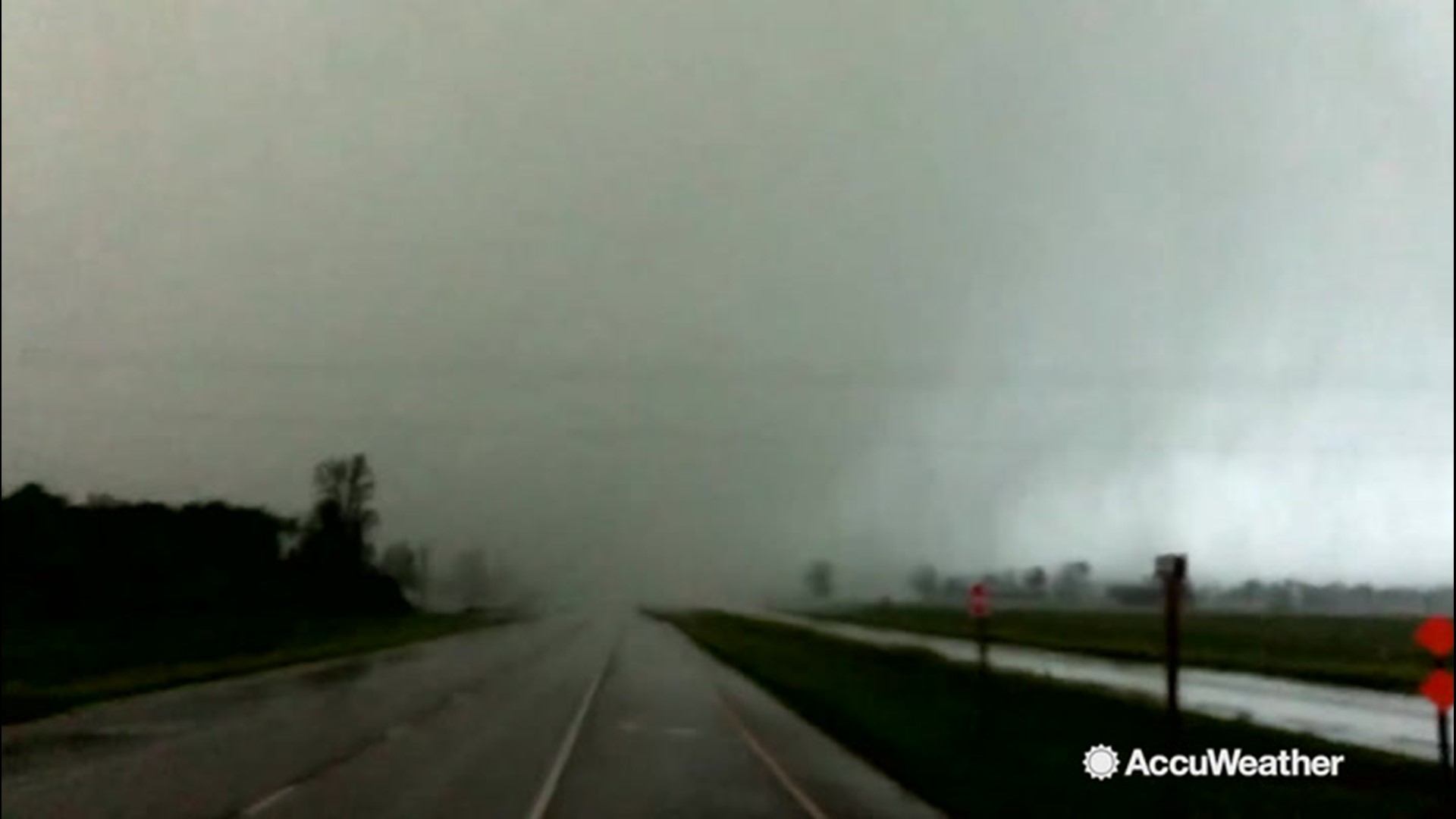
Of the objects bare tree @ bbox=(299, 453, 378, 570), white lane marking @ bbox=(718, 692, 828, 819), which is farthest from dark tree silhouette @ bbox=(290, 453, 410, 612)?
white lane marking @ bbox=(718, 692, 828, 819)

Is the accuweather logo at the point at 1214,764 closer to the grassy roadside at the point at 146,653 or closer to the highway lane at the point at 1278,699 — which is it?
the highway lane at the point at 1278,699

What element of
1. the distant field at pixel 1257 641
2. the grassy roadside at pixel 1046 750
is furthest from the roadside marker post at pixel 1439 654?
the distant field at pixel 1257 641

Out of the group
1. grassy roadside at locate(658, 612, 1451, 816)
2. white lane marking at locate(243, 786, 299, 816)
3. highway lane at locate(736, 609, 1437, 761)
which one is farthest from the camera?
highway lane at locate(736, 609, 1437, 761)

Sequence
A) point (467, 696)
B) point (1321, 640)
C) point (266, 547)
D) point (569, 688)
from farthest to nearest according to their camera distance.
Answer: point (266, 547) → point (1321, 640) → point (569, 688) → point (467, 696)

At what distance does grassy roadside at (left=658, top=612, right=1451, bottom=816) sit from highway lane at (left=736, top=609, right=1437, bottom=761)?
151 centimetres

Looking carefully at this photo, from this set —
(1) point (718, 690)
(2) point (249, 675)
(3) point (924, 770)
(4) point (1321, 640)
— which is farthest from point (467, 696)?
(4) point (1321, 640)

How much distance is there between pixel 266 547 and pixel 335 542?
368cm

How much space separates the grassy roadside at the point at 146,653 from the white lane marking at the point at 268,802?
1230 centimetres

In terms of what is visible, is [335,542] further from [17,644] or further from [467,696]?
[467,696]

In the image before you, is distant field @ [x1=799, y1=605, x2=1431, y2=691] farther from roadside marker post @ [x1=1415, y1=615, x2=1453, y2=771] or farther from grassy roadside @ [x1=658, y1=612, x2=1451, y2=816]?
roadside marker post @ [x1=1415, y1=615, x2=1453, y2=771]

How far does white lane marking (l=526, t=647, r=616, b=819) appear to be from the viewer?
14.9 metres

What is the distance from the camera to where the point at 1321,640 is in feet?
137

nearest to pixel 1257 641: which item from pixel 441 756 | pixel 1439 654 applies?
pixel 441 756

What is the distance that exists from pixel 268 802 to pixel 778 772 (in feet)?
19.6
